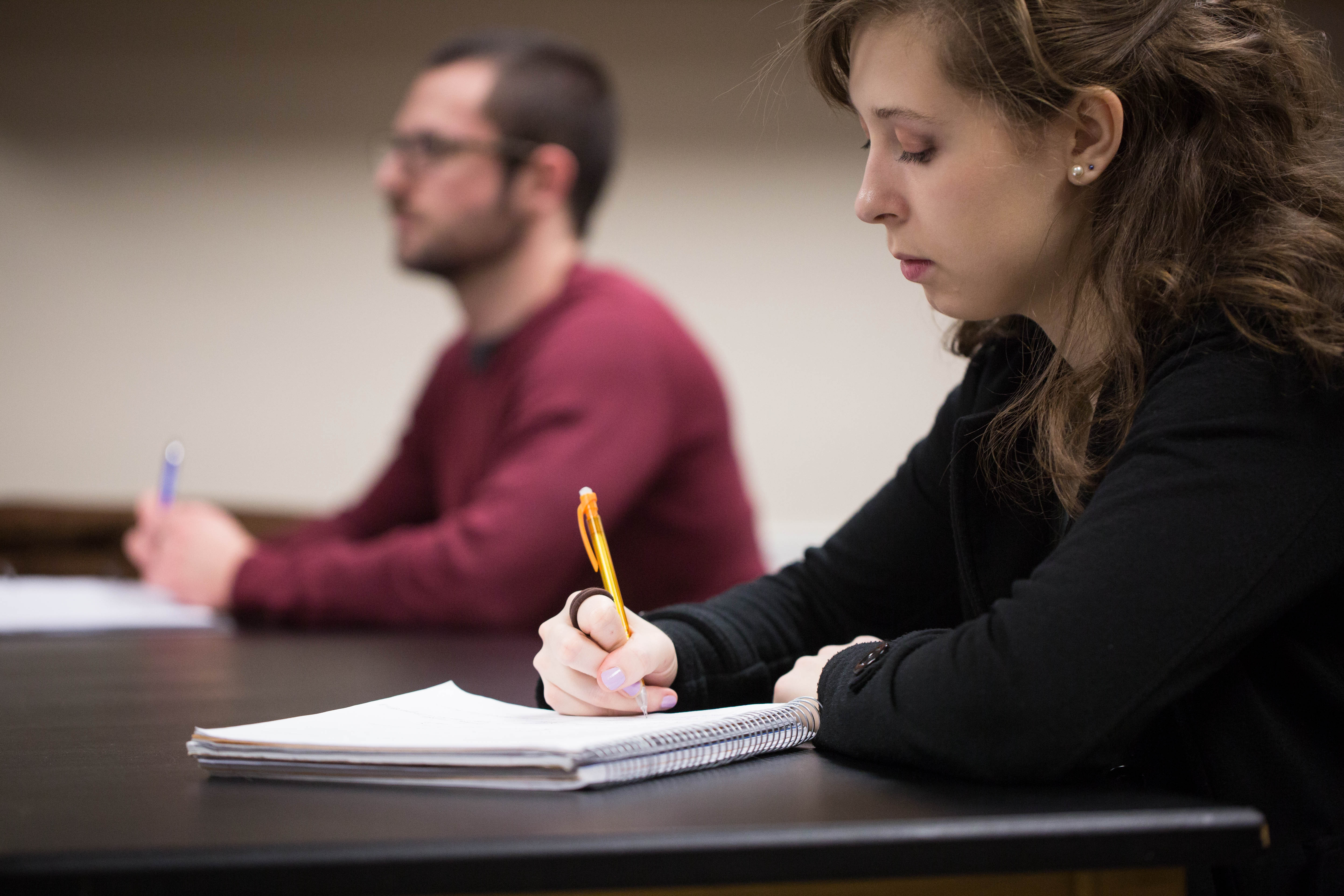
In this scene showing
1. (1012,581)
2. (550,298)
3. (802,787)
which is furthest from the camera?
(550,298)

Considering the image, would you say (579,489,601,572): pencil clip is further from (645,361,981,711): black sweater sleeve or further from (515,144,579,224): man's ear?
(515,144,579,224): man's ear

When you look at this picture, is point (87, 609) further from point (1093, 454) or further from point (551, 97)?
point (1093, 454)

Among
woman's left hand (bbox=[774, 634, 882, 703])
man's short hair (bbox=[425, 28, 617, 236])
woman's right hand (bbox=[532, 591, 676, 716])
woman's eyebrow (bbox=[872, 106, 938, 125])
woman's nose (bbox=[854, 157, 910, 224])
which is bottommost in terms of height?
woman's left hand (bbox=[774, 634, 882, 703])

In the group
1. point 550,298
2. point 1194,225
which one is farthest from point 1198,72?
point 550,298

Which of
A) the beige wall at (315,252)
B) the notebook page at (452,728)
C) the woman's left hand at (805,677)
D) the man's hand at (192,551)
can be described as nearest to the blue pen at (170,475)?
the man's hand at (192,551)

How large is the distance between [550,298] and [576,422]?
381 mm

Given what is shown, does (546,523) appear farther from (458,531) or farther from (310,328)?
(310,328)

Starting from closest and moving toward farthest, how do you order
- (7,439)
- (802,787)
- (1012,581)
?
(802,787) → (1012,581) → (7,439)

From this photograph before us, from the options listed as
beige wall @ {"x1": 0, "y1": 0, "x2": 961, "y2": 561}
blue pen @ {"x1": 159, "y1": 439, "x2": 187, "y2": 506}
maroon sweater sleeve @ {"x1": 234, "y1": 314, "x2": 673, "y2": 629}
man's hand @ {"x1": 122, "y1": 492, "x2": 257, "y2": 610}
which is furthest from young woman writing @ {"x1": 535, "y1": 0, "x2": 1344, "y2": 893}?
beige wall @ {"x1": 0, "y1": 0, "x2": 961, "y2": 561}

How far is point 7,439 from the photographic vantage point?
289 cm

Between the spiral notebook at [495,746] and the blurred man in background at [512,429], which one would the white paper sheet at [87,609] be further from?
the spiral notebook at [495,746]

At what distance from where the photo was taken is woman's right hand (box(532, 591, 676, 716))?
72cm

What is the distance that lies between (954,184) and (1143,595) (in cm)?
29

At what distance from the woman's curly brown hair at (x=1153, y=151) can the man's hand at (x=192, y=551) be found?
1341mm
